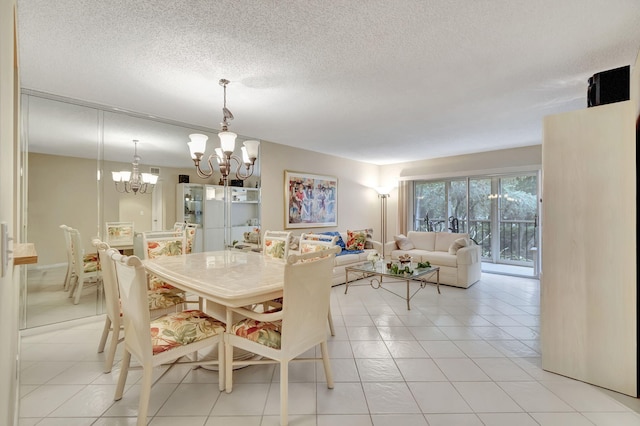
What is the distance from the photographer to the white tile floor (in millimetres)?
1672

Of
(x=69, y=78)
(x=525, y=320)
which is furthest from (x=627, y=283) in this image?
(x=69, y=78)

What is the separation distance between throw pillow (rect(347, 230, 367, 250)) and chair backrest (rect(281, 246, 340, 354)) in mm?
3631

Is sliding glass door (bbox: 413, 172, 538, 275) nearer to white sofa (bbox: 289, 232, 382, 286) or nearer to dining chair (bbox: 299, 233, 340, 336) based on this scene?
white sofa (bbox: 289, 232, 382, 286)

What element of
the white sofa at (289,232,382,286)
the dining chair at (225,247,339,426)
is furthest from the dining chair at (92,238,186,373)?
the white sofa at (289,232,382,286)

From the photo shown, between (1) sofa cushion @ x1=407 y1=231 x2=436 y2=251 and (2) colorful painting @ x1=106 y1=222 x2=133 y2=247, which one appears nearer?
(2) colorful painting @ x1=106 y1=222 x2=133 y2=247

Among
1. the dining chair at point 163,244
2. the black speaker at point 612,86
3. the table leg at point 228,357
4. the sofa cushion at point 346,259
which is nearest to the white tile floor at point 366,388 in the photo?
the table leg at point 228,357

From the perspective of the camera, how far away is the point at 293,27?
185cm

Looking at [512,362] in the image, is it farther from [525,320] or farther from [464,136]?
[464,136]

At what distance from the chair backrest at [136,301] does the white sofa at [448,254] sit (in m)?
4.27

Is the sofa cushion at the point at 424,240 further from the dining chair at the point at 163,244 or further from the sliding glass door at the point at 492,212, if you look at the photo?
the dining chair at the point at 163,244

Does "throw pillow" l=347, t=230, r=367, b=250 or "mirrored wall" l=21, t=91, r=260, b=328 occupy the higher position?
"mirrored wall" l=21, t=91, r=260, b=328

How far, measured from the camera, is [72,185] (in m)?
3.05

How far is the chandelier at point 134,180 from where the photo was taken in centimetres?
333

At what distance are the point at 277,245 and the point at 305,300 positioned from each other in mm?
1516
